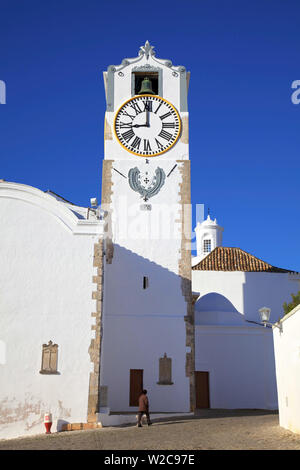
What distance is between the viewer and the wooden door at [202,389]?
2295 centimetres

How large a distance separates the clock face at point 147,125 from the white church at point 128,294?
0.17ft

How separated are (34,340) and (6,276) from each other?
2.36 m

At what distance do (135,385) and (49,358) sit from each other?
519cm

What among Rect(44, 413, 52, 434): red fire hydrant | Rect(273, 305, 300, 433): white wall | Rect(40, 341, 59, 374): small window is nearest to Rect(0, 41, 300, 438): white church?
Rect(40, 341, 59, 374): small window

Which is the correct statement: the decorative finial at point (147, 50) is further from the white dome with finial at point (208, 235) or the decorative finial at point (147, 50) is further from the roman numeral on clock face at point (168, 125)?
the white dome with finial at point (208, 235)

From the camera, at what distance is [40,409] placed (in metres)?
15.8

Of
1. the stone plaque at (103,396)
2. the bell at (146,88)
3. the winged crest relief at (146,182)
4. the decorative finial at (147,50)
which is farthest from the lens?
the decorative finial at (147,50)

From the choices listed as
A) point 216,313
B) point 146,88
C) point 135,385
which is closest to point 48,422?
point 135,385

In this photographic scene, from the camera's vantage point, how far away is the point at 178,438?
12.6 meters

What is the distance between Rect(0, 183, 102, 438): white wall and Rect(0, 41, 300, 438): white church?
3cm

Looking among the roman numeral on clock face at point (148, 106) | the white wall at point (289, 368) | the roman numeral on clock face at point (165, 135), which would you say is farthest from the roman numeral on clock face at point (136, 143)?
the white wall at point (289, 368)

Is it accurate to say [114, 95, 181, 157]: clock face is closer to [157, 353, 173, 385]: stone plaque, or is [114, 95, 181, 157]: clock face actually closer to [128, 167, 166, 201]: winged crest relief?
[128, 167, 166, 201]: winged crest relief

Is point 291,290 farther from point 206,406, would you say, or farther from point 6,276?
point 6,276
